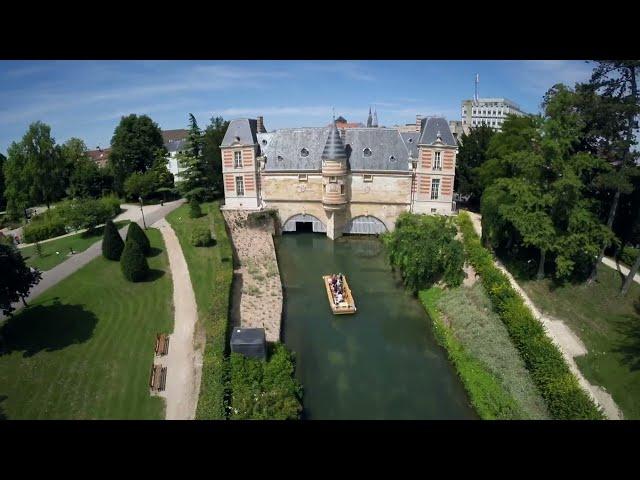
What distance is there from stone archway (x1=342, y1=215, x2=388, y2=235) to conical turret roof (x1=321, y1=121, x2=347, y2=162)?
475 cm

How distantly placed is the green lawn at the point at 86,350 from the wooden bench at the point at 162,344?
336 mm

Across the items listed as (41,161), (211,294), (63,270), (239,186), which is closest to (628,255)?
(211,294)

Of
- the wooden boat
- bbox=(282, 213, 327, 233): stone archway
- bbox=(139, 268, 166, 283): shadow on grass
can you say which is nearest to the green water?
the wooden boat

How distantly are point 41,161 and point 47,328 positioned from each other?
61.4 ft

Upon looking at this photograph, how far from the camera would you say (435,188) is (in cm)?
2747

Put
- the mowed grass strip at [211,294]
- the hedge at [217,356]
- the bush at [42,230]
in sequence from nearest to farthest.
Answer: the hedge at [217,356] < the mowed grass strip at [211,294] < the bush at [42,230]

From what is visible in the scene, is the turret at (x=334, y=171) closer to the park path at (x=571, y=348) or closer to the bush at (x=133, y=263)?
the park path at (x=571, y=348)

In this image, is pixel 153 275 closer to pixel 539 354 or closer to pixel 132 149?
pixel 539 354

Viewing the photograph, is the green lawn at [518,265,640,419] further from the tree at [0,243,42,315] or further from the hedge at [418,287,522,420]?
the tree at [0,243,42,315]

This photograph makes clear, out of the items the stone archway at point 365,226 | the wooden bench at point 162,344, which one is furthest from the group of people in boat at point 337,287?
the wooden bench at point 162,344

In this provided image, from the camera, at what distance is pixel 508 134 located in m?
25.9

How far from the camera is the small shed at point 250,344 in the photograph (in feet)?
44.9
